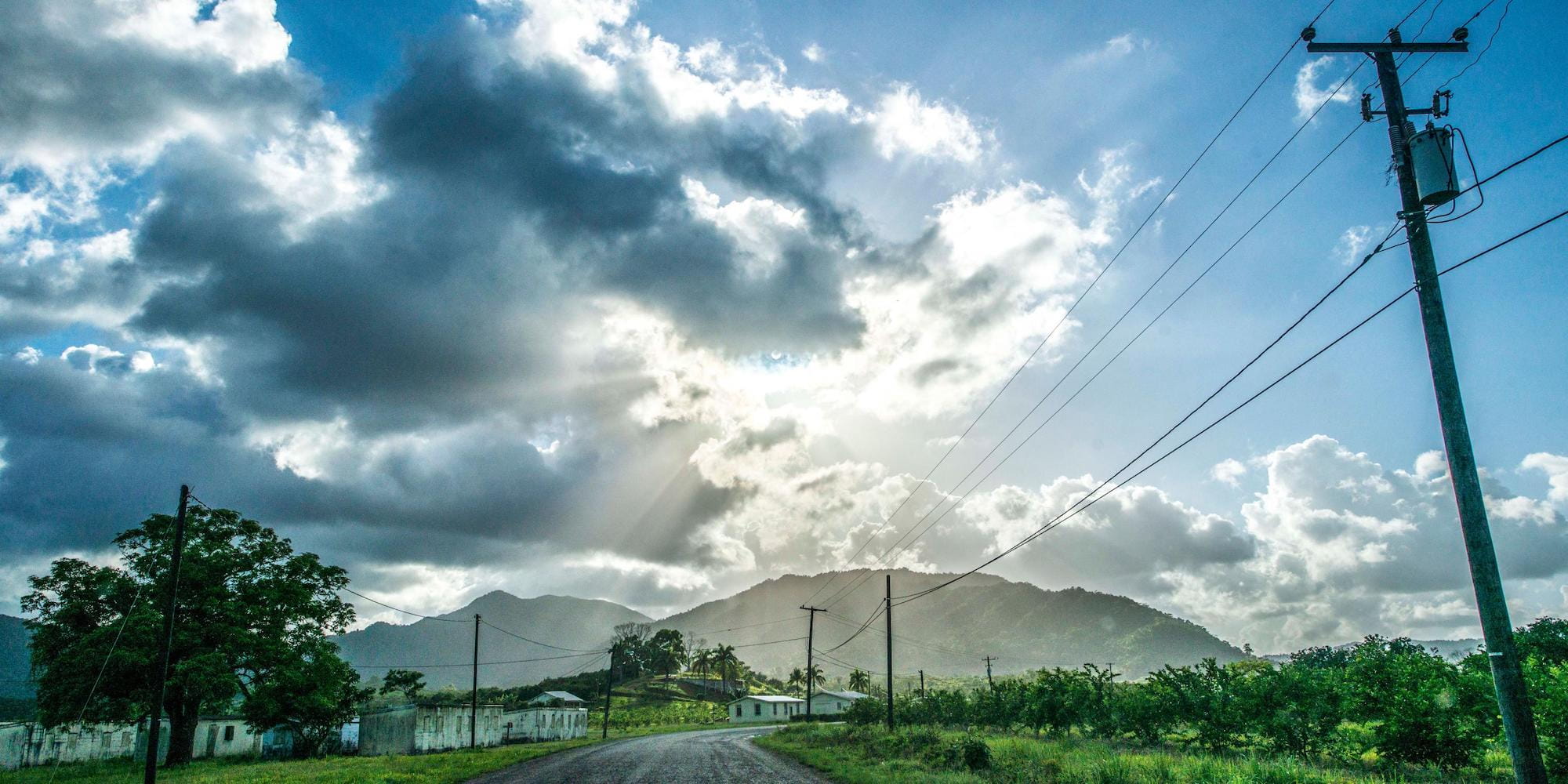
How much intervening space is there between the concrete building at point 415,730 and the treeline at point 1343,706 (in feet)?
149

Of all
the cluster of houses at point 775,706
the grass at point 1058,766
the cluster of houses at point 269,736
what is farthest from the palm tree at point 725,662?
the grass at point 1058,766

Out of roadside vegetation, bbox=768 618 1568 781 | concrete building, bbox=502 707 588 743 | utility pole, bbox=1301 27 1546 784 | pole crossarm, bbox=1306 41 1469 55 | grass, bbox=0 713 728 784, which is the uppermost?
pole crossarm, bbox=1306 41 1469 55

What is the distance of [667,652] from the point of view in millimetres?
164750

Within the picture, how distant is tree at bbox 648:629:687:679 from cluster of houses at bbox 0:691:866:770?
100 meters

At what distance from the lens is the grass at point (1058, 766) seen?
672 inches

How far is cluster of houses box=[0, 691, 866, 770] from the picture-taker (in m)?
51.5

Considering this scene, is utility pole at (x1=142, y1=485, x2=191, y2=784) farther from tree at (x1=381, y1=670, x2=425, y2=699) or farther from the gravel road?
tree at (x1=381, y1=670, x2=425, y2=699)

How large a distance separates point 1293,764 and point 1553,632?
247 feet

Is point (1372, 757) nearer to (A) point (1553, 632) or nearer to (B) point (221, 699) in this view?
(B) point (221, 699)

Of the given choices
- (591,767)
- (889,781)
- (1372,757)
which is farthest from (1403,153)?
(591,767)

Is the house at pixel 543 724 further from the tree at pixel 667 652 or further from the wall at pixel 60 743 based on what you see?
the tree at pixel 667 652

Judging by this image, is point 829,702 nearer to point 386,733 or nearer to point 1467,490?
point 386,733

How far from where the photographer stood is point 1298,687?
23953mm

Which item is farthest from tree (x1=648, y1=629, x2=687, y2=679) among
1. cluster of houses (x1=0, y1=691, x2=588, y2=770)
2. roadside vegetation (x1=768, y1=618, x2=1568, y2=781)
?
roadside vegetation (x1=768, y1=618, x2=1568, y2=781)
